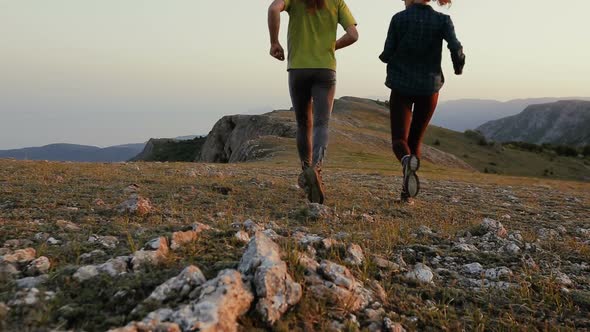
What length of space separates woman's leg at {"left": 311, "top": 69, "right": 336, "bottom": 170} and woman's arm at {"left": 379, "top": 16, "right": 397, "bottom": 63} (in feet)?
2.72

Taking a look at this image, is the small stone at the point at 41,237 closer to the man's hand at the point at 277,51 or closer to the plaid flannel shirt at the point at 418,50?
the man's hand at the point at 277,51

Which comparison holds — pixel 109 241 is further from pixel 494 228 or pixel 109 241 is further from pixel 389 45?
pixel 389 45

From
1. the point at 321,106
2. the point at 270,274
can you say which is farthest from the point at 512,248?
the point at 321,106

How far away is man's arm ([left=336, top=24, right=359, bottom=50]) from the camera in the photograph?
613cm

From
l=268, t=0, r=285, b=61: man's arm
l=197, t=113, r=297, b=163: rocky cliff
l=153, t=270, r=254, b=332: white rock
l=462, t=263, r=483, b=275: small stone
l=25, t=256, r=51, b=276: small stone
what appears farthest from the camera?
l=197, t=113, r=297, b=163: rocky cliff

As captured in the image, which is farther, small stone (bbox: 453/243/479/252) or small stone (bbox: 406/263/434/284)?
small stone (bbox: 453/243/479/252)

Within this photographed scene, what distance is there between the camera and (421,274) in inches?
120

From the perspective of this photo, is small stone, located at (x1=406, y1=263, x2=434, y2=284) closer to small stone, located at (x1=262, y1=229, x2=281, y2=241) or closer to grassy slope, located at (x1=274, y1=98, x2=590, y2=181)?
small stone, located at (x1=262, y1=229, x2=281, y2=241)

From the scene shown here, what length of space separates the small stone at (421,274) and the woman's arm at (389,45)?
3.93 m

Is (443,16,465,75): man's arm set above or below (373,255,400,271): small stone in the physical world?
above

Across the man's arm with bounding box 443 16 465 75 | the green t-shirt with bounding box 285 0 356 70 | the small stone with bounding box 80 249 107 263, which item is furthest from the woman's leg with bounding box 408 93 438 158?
the small stone with bounding box 80 249 107 263

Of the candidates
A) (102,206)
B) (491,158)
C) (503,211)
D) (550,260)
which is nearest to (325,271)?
(550,260)

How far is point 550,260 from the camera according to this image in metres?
3.74

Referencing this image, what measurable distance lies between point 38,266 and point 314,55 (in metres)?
4.38
